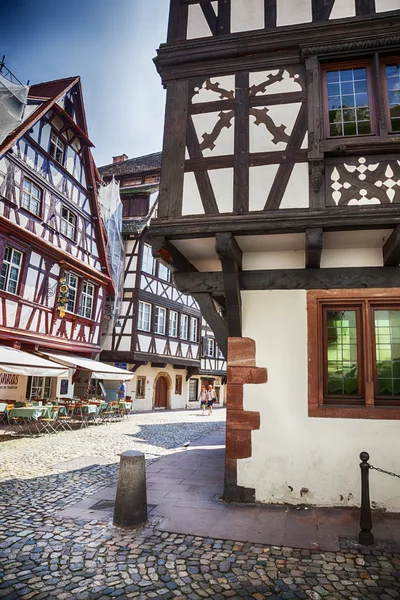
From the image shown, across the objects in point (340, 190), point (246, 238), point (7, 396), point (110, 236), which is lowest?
point (7, 396)

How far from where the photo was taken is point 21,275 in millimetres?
13719

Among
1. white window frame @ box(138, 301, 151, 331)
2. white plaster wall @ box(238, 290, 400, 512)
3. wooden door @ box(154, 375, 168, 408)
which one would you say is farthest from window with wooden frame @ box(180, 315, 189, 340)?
white plaster wall @ box(238, 290, 400, 512)

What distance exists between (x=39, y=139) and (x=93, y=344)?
866cm

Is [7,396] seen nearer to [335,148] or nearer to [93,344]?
[93,344]

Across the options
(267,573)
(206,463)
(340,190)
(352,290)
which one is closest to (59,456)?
(206,463)

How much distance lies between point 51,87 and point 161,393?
17.5 m

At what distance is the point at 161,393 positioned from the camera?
25.2m

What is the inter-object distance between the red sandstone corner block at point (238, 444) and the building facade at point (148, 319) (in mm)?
15074

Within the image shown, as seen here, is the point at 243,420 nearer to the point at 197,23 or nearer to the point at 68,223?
the point at 197,23

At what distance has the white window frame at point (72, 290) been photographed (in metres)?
16.4

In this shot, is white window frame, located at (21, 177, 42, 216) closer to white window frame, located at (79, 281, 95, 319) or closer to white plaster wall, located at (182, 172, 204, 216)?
white window frame, located at (79, 281, 95, 319)

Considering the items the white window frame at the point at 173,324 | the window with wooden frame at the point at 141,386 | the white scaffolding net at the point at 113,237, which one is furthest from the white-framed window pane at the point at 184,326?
the white scaffolding net at the point at 113,237

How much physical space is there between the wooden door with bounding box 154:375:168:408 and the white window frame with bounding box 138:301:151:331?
15.3 feet

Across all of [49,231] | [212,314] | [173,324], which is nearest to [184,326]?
[173,324]
